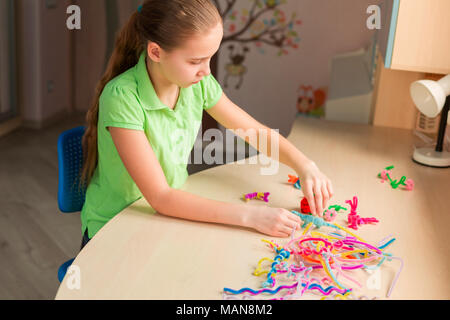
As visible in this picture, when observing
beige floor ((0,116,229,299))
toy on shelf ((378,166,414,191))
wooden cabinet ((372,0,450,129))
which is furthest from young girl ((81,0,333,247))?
beige floor ((0,116,229,299))

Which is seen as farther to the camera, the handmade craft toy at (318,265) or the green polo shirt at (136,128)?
the green polo shirt at (136,128)

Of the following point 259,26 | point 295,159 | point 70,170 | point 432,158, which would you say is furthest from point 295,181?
point 259,26

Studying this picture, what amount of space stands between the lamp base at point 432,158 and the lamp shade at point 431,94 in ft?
0.44

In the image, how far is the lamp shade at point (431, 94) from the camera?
1.62 m

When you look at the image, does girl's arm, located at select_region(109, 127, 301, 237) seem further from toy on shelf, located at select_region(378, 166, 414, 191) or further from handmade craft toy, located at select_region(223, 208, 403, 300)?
toy on shelf, located at select_region(378, 166, 414, 191)

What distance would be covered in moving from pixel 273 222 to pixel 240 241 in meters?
0.09

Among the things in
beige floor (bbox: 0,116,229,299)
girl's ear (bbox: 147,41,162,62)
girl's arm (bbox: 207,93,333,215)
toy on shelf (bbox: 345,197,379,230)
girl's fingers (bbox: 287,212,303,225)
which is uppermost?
girl's ear (bbox: 147,41,162,62)

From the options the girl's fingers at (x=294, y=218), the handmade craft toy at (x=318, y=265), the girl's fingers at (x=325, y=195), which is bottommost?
the handmade craft toy at (x=318, y=265)

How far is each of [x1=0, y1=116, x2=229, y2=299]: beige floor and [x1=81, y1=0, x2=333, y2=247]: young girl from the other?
0.85m

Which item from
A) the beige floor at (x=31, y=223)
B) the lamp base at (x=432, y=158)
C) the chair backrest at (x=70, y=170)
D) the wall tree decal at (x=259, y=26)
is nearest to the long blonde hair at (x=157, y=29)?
the chair backrest at (x=70, y=170)

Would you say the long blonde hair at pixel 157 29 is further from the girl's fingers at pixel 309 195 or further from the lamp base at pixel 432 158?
the lamp base at pixel 432 158

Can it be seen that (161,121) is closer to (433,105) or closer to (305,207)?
(305,207)

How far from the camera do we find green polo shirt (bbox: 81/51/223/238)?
128 cm
